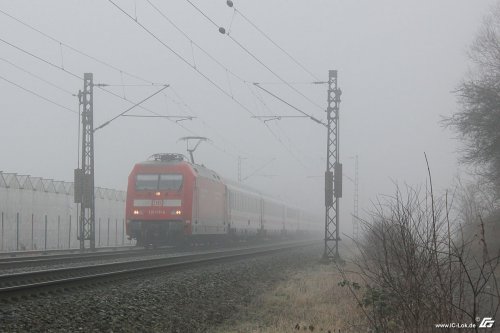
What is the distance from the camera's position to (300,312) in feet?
37.6

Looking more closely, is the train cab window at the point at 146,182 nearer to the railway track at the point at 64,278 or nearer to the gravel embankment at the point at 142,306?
the railway track at the point at 64,278

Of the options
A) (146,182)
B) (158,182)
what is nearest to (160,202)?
(158,182)

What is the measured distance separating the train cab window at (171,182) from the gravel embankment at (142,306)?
12185mm

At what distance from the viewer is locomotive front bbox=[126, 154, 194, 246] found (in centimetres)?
2680

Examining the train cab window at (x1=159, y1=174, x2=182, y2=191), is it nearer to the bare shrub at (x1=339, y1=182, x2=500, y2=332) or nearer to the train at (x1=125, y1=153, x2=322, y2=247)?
the train at (x1=125, y1=153, x2=322, y2=247)

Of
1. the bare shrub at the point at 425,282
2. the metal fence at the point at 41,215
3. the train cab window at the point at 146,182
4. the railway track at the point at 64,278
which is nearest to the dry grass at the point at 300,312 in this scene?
the bare shrub at the point at 425,282

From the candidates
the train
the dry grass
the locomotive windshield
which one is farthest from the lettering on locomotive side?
the dry grass

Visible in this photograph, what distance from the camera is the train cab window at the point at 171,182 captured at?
27161mm

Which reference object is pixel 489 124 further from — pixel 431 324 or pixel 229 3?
pixel 431 324

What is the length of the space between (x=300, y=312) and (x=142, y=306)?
3.09 meters

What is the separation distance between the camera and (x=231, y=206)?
115ft

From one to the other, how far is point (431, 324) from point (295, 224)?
56.6 m

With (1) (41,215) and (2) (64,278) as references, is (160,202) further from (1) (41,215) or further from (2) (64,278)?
(2) (64,278)

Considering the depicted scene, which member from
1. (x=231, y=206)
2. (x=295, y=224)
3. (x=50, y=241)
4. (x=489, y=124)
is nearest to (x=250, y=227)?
(x=231, y=206)
